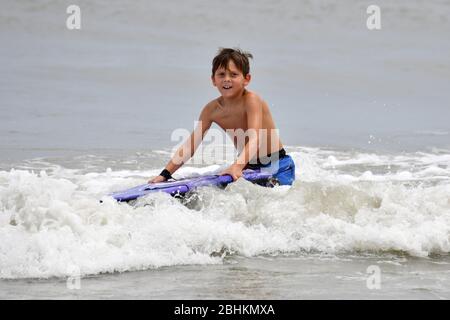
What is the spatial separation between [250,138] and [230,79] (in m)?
0.41

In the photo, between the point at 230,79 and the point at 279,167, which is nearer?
the point at 230,79

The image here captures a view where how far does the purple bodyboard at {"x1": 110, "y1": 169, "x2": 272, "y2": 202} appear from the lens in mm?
5840

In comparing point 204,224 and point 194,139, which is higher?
point 194,139

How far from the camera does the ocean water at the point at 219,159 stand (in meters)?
4.80

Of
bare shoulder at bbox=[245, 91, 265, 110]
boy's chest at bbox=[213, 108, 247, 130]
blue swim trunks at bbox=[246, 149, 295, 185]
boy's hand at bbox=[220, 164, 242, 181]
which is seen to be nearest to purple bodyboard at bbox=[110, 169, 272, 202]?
boy's hand at bbox=[220, 164, 242, 181]

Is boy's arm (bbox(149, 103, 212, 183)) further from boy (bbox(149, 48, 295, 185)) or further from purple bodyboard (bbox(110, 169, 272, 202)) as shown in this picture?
purple bodyboard (bbox(110, 169, 272, 202))

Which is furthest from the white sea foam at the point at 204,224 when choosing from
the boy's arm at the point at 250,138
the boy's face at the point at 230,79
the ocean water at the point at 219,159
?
the boy's face at the point at 230,79

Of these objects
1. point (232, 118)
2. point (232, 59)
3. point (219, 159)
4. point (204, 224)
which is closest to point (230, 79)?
point (232, 59)

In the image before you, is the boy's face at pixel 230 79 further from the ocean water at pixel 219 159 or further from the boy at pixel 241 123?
the ocean water at pixel 219 159

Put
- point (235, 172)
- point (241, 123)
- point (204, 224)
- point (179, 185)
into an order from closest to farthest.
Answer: point (204, 224)
point (179, 185)
point (235, 172)
point (241, 123)

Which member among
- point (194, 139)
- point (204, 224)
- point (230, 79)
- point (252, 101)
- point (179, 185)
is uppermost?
point (230, 79)

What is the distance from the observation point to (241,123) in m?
6.44

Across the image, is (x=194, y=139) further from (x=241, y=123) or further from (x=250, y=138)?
(x=250, y=138)
